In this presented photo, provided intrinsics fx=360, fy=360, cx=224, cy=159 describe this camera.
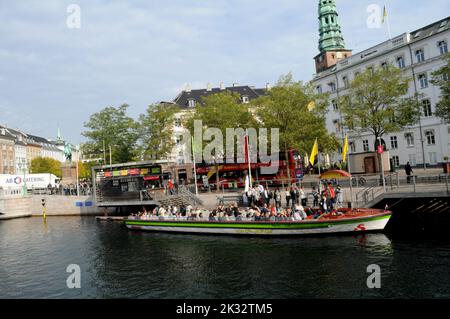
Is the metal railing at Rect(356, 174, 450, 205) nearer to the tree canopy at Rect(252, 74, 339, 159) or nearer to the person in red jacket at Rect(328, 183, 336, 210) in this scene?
the person in red jacket at Rect(328, 183, 336, 210)

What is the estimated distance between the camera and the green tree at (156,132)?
181ft

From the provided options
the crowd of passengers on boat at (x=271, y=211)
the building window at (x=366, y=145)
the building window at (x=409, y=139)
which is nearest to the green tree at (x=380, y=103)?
the crowd of passengers on boat at (x=271, y=211)

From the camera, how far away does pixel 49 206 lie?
173ft

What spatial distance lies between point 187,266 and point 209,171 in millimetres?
26627

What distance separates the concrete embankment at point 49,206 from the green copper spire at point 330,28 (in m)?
52.9

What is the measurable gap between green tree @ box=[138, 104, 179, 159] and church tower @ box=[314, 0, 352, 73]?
3431 centimetres

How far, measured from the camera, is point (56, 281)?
18609 mm

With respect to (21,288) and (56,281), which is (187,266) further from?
(21,288)

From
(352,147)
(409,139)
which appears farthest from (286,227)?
(352,147)

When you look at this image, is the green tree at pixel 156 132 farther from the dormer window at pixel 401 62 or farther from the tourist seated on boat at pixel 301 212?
the dormer window at pixel 401 62

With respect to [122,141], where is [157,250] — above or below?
below
